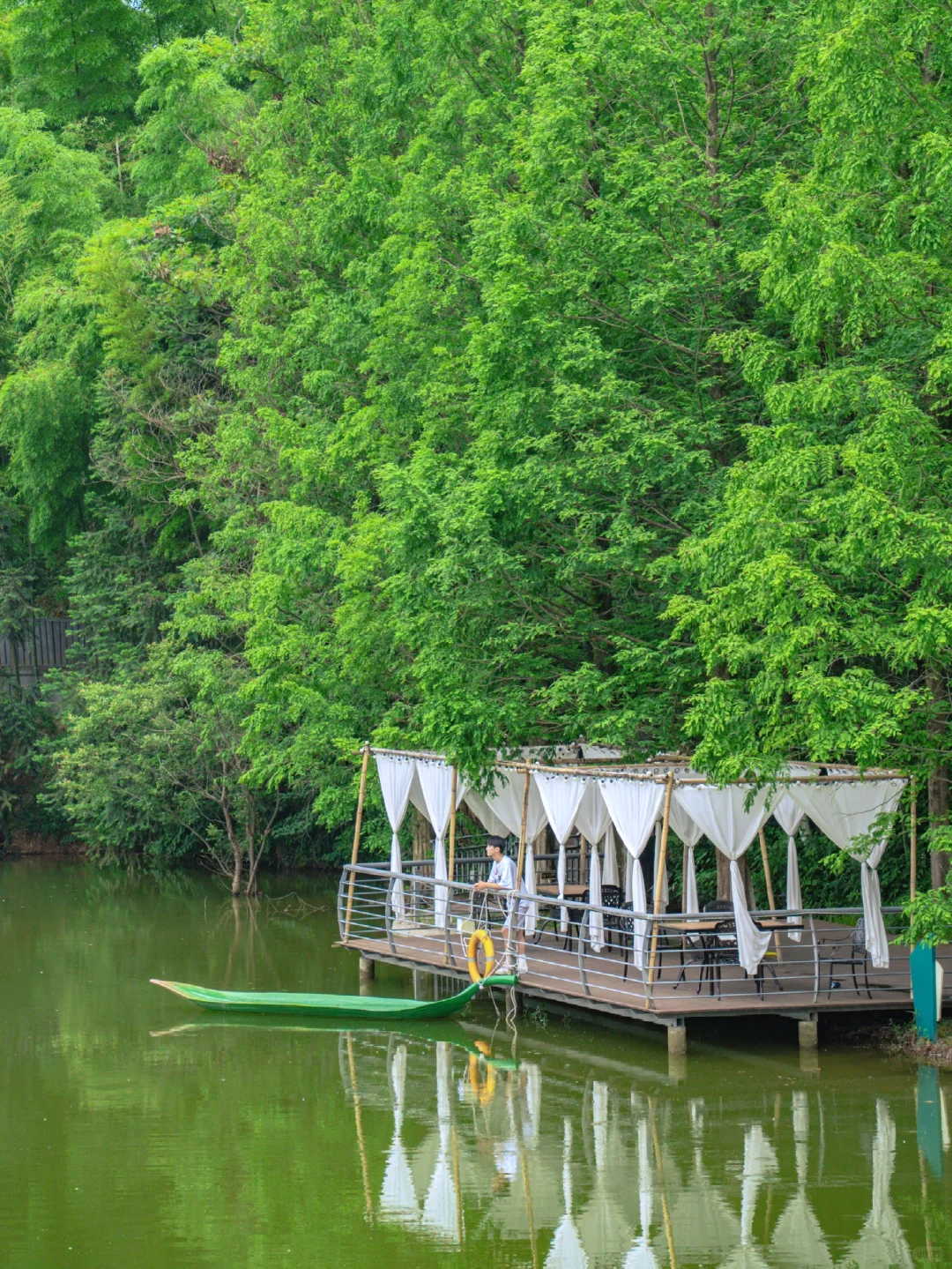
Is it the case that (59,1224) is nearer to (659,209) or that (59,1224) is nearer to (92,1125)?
(92,1125)

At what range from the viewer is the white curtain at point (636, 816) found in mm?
15859

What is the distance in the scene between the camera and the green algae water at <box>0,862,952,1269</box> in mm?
10766

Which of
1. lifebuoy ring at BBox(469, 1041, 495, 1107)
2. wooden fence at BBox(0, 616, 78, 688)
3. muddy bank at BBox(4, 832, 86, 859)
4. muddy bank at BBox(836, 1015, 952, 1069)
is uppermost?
wooden fence at BBox(0, 616, 78, 688)

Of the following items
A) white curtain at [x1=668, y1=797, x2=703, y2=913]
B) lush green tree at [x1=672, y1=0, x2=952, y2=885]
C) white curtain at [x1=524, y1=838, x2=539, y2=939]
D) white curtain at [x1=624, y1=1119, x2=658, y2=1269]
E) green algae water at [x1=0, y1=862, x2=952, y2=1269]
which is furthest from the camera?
white curtain at [x1=524, y1=838, x2=539, y2=939]

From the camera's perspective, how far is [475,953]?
57.5 feet

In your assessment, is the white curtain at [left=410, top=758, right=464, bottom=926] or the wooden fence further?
the wooden fence

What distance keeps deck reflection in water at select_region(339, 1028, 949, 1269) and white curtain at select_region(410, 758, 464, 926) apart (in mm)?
3701

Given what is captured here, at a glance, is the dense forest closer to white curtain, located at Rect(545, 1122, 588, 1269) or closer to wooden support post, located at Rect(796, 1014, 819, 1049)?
wooden support post, located at Rect(796, 1014, 819, 1049)

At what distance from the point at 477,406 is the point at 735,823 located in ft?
21.8

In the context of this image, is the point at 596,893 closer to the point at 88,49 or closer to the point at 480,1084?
the point at 480,1084

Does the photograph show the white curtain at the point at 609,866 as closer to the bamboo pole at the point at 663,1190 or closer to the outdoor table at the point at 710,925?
the outdoor table at the point at 710,925

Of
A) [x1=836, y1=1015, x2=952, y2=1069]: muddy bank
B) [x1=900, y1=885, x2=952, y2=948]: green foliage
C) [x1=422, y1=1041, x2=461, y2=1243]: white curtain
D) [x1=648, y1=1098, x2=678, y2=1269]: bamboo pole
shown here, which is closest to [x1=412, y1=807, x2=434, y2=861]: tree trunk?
[x1=836, y1=1015, x2=952, y2=1069]: muddy bank

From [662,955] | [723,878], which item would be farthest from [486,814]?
[662,955]

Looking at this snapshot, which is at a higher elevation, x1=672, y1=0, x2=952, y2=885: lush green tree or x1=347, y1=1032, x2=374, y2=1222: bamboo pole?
x1=672, y1=0, x2=952, y2=885: lush green tree
